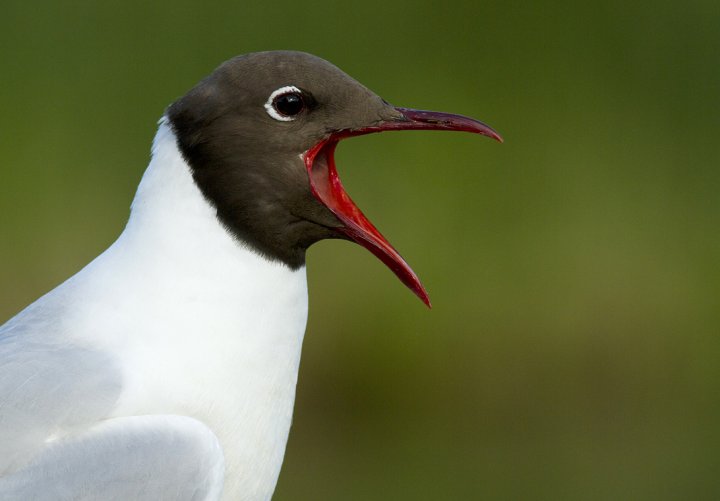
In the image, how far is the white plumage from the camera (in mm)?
2053

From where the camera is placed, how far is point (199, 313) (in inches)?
85.3

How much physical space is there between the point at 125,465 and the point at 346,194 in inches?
21.9

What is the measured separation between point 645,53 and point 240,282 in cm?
378

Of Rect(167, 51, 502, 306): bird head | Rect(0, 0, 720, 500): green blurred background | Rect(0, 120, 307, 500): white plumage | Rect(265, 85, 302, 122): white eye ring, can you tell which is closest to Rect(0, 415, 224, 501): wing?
Rect(0, 120, 307, 500): white plumage

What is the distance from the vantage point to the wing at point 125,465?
203cm

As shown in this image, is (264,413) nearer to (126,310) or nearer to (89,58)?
(126,310)

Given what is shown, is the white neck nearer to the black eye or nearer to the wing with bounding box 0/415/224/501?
the wing with bounding box 0/415/224/501

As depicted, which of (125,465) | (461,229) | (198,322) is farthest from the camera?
(461,229)

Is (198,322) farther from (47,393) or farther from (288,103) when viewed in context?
(288,103)

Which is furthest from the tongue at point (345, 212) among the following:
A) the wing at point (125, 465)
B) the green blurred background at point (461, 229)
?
the green blurred background at point (461, 229)

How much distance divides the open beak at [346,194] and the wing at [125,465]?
396 mm

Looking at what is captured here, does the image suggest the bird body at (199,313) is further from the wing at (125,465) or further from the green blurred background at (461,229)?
the green blurred background at (461,229)

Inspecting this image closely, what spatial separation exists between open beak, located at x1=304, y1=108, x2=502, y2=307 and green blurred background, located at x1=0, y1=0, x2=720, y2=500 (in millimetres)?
2534

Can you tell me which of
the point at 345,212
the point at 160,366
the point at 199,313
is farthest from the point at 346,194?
the point at 160,366
